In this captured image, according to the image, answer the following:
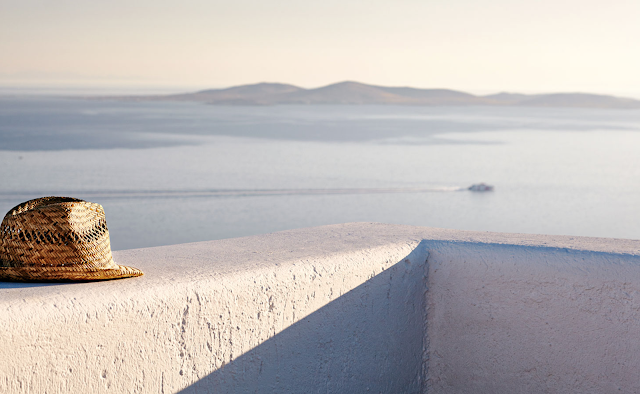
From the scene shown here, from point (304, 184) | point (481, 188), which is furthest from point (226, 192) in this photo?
point (481, 188)

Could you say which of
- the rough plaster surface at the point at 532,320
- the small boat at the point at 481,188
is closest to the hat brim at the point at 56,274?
the rough plaster surface at the point at 532,320

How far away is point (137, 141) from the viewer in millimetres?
44531

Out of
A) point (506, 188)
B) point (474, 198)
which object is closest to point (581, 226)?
point (474, 198)

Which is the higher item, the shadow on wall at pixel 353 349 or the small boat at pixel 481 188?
the shadow on wall at pixel 353 349

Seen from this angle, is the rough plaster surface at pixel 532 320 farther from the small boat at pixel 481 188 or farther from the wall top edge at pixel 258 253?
the small boat at pixel 481 188

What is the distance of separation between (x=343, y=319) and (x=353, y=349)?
0.11m

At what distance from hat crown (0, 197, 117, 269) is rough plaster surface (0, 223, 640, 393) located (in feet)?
0.26

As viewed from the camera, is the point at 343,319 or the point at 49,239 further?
the point at 343,319

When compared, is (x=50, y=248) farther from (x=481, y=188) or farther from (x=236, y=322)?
(x=481, y=188)

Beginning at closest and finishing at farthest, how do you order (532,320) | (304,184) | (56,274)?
(56,274) < (532,320) < (304,184)

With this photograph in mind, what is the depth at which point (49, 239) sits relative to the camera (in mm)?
1565

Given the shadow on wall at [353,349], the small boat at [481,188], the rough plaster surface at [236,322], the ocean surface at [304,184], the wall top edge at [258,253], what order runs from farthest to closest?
the small boat at [481,188]
the ocean surface at [304,184]
the shadow on wall at [353,349]
the wall top edge at [258,253]
the rough plaster surface at [236,322]

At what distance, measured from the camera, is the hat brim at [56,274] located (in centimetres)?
155

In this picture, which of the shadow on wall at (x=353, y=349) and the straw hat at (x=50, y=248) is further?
the shadow on wall at (x=353, y=349)
